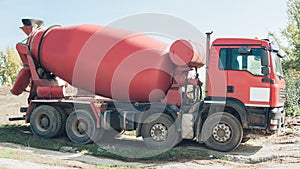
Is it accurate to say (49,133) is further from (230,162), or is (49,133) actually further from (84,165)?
(230,162)

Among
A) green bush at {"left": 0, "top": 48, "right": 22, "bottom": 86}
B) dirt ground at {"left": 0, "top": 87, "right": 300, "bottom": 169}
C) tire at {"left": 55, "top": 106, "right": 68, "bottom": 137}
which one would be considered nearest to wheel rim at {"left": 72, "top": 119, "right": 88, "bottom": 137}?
tire at {"left": 55, "top": 106, "right": 68, "bottom": 137}

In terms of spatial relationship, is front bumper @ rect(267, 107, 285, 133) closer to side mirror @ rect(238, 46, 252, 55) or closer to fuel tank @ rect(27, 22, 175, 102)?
side mirror @ rect(238, 46, 252, 55)

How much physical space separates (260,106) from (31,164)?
5443 millimetres

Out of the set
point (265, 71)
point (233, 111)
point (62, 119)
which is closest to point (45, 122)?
point (62, 119)

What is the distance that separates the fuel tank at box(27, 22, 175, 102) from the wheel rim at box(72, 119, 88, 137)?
1.01 m

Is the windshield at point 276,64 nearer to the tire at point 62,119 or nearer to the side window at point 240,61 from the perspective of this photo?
the side window at point 240,61

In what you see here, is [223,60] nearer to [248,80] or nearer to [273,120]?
[248,80]

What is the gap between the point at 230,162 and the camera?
24.4 feet

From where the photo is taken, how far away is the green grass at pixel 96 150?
790 centimetres

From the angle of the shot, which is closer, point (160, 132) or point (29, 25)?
point (160, 132)

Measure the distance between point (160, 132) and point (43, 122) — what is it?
12.8ft

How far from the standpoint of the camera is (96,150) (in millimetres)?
8633

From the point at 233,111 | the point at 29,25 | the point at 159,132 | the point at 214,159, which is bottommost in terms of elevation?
the point at 214,159

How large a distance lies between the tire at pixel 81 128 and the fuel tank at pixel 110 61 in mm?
850
